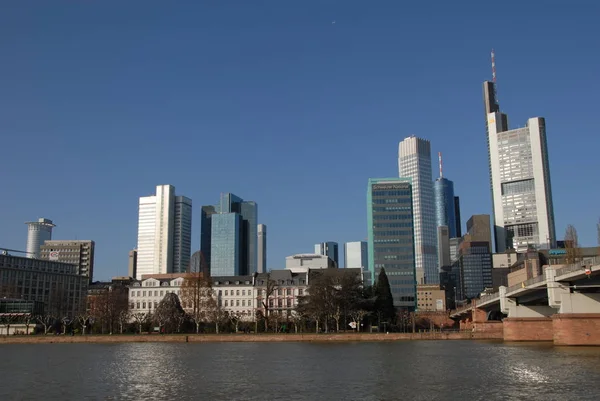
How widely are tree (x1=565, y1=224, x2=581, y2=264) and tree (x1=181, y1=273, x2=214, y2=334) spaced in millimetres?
79072

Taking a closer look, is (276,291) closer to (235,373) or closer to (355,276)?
(355,276)

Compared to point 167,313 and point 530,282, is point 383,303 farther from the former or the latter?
point 530,282

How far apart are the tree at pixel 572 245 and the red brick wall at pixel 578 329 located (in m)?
64.6

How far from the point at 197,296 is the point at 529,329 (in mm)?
68727

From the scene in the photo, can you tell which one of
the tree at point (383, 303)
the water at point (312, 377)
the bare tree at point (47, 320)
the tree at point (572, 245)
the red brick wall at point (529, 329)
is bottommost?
the water at point (312, 377)

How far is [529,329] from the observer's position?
9969 centimetres

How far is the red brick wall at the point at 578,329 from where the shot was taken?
7606cm

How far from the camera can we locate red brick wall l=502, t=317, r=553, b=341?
98562 millimetres

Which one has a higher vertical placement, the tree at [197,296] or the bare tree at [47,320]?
the tree at [197,296]

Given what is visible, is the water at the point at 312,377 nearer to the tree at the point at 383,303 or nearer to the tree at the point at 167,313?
the tree at the point at 167,313

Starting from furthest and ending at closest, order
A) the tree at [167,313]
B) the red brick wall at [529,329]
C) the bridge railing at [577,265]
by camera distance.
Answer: the tree at [167,313]
the red brick wall at [529,329]
the bridge railing at [577,265]

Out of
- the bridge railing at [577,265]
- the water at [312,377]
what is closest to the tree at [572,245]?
the bridge railing at [577,265]

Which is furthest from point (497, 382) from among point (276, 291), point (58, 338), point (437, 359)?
point (276, 291)

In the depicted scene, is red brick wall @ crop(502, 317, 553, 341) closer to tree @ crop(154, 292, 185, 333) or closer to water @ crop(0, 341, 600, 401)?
water @ crop(0, 341, 600, 401)
